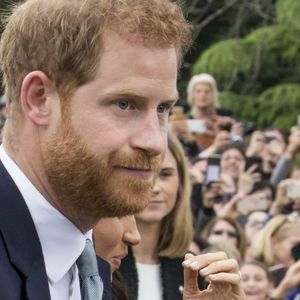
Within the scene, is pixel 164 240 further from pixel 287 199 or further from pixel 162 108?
pixel 287 199


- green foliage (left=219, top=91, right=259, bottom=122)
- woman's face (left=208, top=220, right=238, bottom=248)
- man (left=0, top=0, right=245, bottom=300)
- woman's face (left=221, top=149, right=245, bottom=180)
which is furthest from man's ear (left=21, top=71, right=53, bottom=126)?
green foliage (left=219, top=91, right=259, bottom=122)

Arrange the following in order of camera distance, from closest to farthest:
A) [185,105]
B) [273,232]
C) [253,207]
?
[273,232]
[253,207]
[185,105]

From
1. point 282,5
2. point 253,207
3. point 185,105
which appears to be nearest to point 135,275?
point 253,207

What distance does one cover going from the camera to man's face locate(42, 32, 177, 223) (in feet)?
7.20

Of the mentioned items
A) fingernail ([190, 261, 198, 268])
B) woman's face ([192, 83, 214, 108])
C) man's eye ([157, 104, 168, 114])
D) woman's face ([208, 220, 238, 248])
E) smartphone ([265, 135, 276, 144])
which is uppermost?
man's eye ([157, 104, 168, 114])

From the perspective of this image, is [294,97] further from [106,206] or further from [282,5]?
[106,206]

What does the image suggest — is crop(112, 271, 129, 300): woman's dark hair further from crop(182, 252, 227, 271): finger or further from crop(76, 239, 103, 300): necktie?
crop(76, 239, 103, 300): necktie

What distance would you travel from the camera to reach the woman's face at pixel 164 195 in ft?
15.8

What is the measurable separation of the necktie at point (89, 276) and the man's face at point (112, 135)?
0.19 meters

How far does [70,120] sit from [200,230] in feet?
16.7

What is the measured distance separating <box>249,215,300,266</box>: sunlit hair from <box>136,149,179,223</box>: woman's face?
5.74ft

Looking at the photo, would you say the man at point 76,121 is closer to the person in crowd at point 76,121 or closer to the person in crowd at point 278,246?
the person in crowd at point 76,121

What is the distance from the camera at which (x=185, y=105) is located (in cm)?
1848

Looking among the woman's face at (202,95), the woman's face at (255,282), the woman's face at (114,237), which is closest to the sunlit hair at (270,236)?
→ the woman's face at (255,282)
